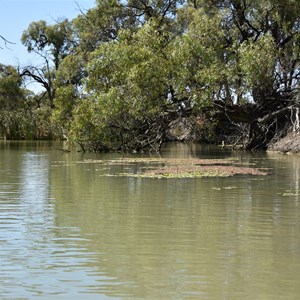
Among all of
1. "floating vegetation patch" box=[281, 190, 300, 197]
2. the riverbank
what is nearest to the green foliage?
the riverbank

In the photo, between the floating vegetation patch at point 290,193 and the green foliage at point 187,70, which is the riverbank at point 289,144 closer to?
the green foliage at point 187,70

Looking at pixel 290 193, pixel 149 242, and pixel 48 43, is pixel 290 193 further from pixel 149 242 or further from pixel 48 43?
pixel 48 43

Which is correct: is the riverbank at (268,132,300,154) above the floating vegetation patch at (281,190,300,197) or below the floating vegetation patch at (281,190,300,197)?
above

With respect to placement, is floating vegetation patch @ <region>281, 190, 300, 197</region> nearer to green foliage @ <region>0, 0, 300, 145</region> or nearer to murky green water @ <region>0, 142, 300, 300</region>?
murky green water @ <region>0, 142, 300, 300</region>

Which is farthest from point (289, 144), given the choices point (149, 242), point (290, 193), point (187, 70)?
point (149, 242)

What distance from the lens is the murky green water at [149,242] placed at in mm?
4777

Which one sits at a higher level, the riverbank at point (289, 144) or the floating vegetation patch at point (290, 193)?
the riverbank at point (289, 144)

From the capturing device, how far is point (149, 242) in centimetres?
643

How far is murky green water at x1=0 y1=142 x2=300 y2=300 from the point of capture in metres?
4.78

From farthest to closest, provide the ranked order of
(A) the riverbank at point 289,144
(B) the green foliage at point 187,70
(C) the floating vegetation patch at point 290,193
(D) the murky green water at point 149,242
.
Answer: (A) the riverbank at point 289,144 → (B) the green foliage at point 187,70 → (C) the floating vegetation patch at point 290,193 → (D) the murky green water at point 149,242

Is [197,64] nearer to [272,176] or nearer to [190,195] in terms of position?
[272,176]

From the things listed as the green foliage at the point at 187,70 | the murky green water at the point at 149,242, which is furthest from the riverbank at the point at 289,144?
the murky green water at the point at 149,242

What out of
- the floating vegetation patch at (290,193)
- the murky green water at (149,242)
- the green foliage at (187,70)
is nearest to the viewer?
the murky green water at (149,242)

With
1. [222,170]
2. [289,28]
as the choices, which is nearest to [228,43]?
[289,28]
